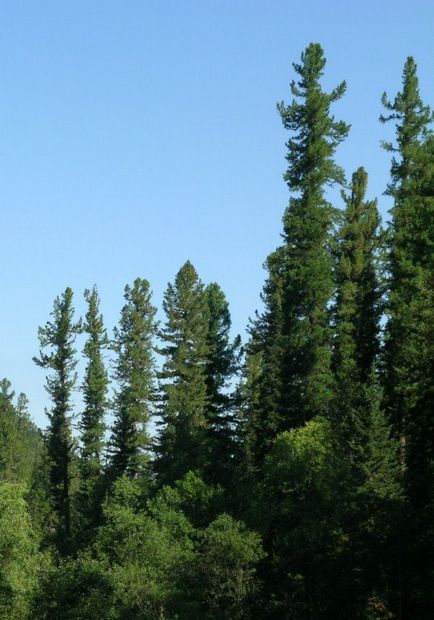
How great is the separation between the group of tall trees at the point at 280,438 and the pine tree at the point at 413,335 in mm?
111

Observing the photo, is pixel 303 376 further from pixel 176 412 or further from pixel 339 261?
pixel 176 412

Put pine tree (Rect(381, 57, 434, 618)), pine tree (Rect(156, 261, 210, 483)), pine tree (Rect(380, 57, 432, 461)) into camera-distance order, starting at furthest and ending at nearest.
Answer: pine tree (Rect(156, 261, 210, 483)) < pine tree (Rect(380, 57, 432, 461)) < pine tree (Rect(381, 57, 434, 618))

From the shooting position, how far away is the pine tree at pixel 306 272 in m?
46.8

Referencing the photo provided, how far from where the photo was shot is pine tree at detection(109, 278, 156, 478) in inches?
2426

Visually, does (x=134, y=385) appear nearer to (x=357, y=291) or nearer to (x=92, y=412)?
(x=92, y=412)

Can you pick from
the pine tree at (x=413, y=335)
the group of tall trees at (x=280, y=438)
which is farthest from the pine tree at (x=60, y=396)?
the pine tree at (x=413, y=335)

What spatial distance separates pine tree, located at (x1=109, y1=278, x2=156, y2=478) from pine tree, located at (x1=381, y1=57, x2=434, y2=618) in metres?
22.1

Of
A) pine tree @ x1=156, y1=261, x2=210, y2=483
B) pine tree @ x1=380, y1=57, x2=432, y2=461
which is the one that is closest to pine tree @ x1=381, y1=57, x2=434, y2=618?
pine tree @ x1=380, y1=57, x2=432, y2=461

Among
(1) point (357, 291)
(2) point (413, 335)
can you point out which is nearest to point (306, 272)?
(1) point (357, 291)

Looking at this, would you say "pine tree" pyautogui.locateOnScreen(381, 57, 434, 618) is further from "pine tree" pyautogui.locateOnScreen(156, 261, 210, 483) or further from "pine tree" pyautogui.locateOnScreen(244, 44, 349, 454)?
"pine tree" pyautogui.locateOnScreen(156, 261, 210, 483)

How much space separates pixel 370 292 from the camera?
48.5 meters

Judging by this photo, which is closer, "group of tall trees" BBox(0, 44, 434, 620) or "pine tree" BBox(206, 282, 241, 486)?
"group of tall trees" BBox(0, 44, 434, 620)

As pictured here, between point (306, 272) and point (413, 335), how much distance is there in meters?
10.7

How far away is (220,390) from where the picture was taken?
6097cm
